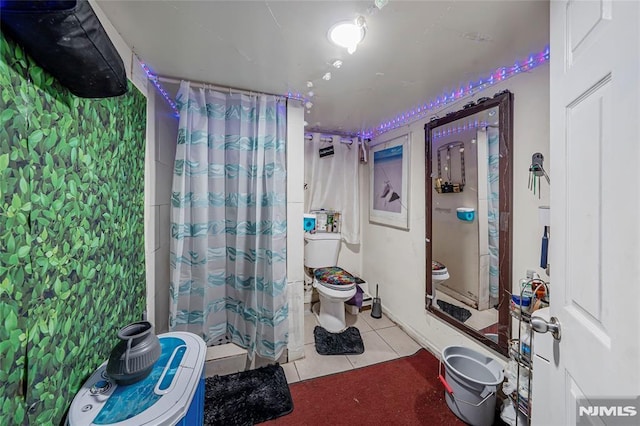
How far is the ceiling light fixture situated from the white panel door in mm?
676

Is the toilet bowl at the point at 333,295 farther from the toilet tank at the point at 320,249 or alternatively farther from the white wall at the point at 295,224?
the white wall at the point at 295,224

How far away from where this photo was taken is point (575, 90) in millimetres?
720

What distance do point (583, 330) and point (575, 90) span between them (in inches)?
27.6

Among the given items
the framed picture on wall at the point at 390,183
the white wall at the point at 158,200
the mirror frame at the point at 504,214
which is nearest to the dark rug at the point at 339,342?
the mirror frame at the point at 504,214

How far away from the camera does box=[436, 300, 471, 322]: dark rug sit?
1.85 m

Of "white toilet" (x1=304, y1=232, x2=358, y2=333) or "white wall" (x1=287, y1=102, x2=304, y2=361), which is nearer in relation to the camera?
"white wall" (x1=287, y1=102, x2=304, y2=361)

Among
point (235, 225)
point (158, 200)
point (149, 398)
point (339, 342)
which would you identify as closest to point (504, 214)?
point (339, 342)

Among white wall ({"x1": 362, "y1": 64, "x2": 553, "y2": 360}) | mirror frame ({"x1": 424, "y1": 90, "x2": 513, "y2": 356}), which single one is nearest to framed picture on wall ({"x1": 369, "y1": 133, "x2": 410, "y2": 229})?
white wall ({"x1": 362, "y1": 64, "x2": 553, "y2": 360})

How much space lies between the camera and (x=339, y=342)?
7.34 feet

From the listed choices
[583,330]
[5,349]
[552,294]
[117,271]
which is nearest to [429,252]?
[552,294]

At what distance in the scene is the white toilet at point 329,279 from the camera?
2.34m

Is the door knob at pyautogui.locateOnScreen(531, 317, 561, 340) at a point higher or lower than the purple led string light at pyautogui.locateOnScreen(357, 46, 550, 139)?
lower

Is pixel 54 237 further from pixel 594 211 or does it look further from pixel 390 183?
pixel 390 183

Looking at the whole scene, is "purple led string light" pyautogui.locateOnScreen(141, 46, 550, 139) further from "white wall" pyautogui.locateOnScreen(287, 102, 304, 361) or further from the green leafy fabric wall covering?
the green leafy fabric wall covering
